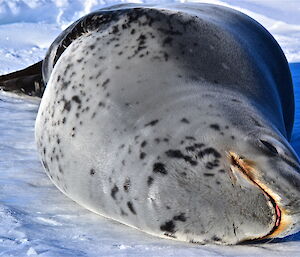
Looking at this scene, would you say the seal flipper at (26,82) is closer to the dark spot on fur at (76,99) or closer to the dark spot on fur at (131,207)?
the dark spot on fur at (76,99)

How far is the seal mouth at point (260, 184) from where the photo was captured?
57.0 inches

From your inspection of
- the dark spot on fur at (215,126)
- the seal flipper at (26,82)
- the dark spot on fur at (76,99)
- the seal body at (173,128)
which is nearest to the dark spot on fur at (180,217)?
the seal body at (173,128)

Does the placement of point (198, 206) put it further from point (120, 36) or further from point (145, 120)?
point (120, 36)

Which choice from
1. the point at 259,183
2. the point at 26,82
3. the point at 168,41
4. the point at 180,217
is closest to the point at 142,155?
the point at 180,217

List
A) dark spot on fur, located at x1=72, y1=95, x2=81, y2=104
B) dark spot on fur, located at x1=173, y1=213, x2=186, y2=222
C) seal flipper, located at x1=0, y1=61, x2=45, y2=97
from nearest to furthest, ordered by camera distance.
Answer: dark spot on fur, located at x1=173, y1=213, x2=186, y2=222, dark spot on fur, located at x1=72, y1=95, x2=81, y2=104, seal flipper, located at x1=0, y1=61, x2=45, y2=97

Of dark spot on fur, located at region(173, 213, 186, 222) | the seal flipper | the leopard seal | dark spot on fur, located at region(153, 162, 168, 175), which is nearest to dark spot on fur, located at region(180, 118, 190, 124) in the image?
the leopard seal

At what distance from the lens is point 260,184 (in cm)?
145

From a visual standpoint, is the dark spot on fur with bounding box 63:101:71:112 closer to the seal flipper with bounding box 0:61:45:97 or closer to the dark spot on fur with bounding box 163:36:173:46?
the dark spot on fur with bounding box 163:36:173:46

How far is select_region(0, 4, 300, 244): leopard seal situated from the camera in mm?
1510

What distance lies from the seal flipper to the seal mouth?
5.85 ft

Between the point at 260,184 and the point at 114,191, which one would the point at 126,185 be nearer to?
the point at 114,191

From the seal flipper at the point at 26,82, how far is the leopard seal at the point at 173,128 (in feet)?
2.95

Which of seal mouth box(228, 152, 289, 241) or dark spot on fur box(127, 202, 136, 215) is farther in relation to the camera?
dark spot on fur box(127, 202, 136, 215)

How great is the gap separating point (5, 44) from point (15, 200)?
3.64 metres
